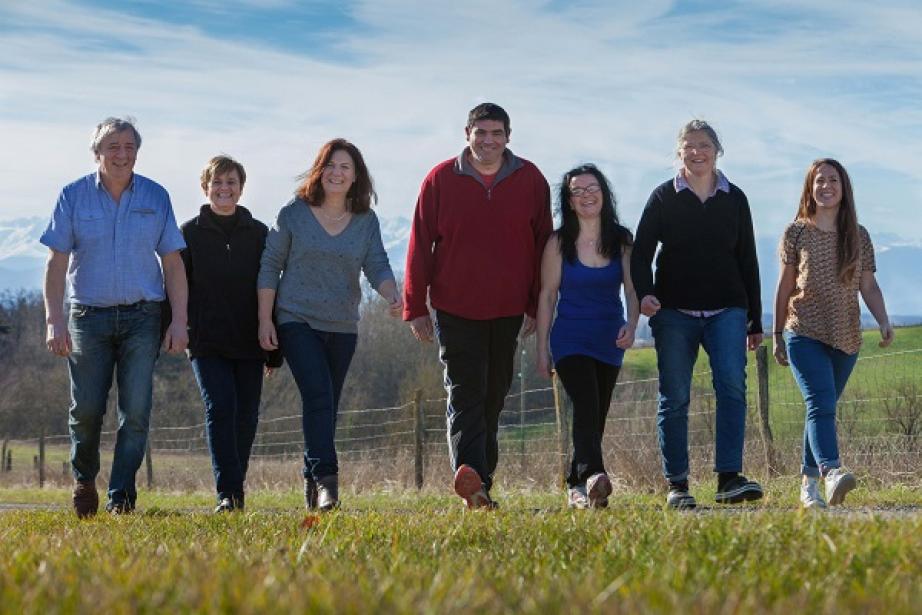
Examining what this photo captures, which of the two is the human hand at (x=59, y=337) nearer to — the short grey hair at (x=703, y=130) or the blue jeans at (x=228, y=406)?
the blue jeans at (x=228, y=406)

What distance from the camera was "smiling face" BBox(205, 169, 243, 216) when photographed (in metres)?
9.54

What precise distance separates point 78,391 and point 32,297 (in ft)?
287

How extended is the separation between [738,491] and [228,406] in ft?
11.0

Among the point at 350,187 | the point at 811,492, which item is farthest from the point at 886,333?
the point at 350,187

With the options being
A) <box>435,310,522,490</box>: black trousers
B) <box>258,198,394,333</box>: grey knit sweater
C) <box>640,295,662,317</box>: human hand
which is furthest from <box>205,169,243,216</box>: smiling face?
<box>640,295,662,317</box>: human hand

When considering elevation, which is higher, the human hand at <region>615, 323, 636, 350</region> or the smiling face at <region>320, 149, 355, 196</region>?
the smiling face at <region>320, 149, 355, 196</region>

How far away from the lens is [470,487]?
26.5 ft

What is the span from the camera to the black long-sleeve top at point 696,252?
27.6ft

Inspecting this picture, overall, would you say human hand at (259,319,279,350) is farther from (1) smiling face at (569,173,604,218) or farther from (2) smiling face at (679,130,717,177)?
(2) smiling face at (679,130,717,177)

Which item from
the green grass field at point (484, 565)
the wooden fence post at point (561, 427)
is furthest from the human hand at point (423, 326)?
the wooden fence post at point (561, 427)

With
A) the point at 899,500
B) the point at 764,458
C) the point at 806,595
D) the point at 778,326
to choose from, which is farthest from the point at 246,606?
the point at 764,458

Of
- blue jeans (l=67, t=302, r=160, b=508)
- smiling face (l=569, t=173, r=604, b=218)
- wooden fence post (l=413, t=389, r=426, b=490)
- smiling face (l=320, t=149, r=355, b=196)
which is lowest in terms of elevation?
wooden fence post (l=413, t=389, r=426, b=490)

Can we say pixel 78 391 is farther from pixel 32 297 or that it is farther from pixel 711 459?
pixel 32 297

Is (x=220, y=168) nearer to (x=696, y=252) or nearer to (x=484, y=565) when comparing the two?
(x=696, y=252)
